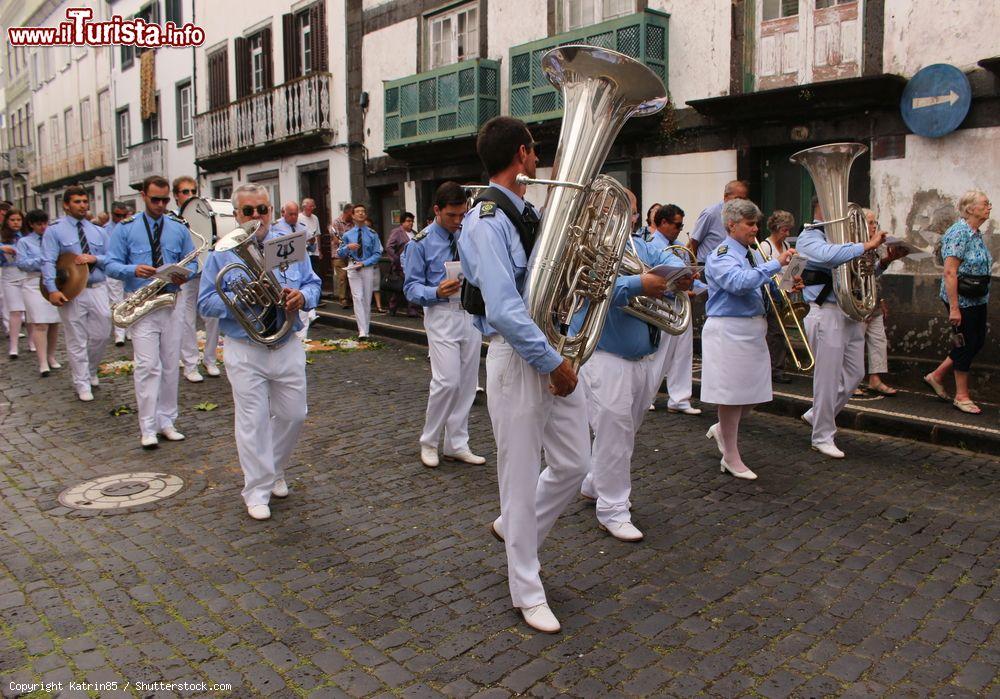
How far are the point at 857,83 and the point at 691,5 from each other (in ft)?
10.7

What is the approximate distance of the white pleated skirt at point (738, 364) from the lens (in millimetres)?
5711

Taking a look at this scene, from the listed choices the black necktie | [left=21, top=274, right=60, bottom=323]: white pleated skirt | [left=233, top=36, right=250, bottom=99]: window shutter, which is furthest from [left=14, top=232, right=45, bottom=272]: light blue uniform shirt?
[left=233, top=36, right=250, bottom=99]: window shutter

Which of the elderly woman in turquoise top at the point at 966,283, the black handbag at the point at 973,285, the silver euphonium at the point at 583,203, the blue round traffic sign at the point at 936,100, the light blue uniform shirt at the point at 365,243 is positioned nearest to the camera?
the silver euphonium at the point at 583,203

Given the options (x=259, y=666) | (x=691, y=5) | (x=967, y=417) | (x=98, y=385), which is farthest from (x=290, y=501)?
(x=691, y=5)

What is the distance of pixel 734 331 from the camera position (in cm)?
572

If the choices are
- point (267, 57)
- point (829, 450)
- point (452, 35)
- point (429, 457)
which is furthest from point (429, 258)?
point (267, 57)

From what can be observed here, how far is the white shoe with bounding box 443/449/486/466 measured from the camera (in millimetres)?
6262

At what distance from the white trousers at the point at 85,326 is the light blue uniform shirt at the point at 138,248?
Answer: 5.92ft

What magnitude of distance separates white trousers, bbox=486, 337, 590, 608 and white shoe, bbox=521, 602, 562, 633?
0.03 metres

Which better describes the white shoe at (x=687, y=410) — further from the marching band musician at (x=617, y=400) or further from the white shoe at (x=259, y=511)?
the white shoe at (x=259, y=511)

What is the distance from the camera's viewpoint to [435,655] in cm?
345

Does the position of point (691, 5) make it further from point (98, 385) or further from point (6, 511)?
point (6, 511)

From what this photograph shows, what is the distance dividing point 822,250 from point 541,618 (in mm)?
3571

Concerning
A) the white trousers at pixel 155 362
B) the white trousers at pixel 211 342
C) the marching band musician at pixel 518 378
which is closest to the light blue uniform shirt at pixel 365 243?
the white trousers at pixel 211 342
